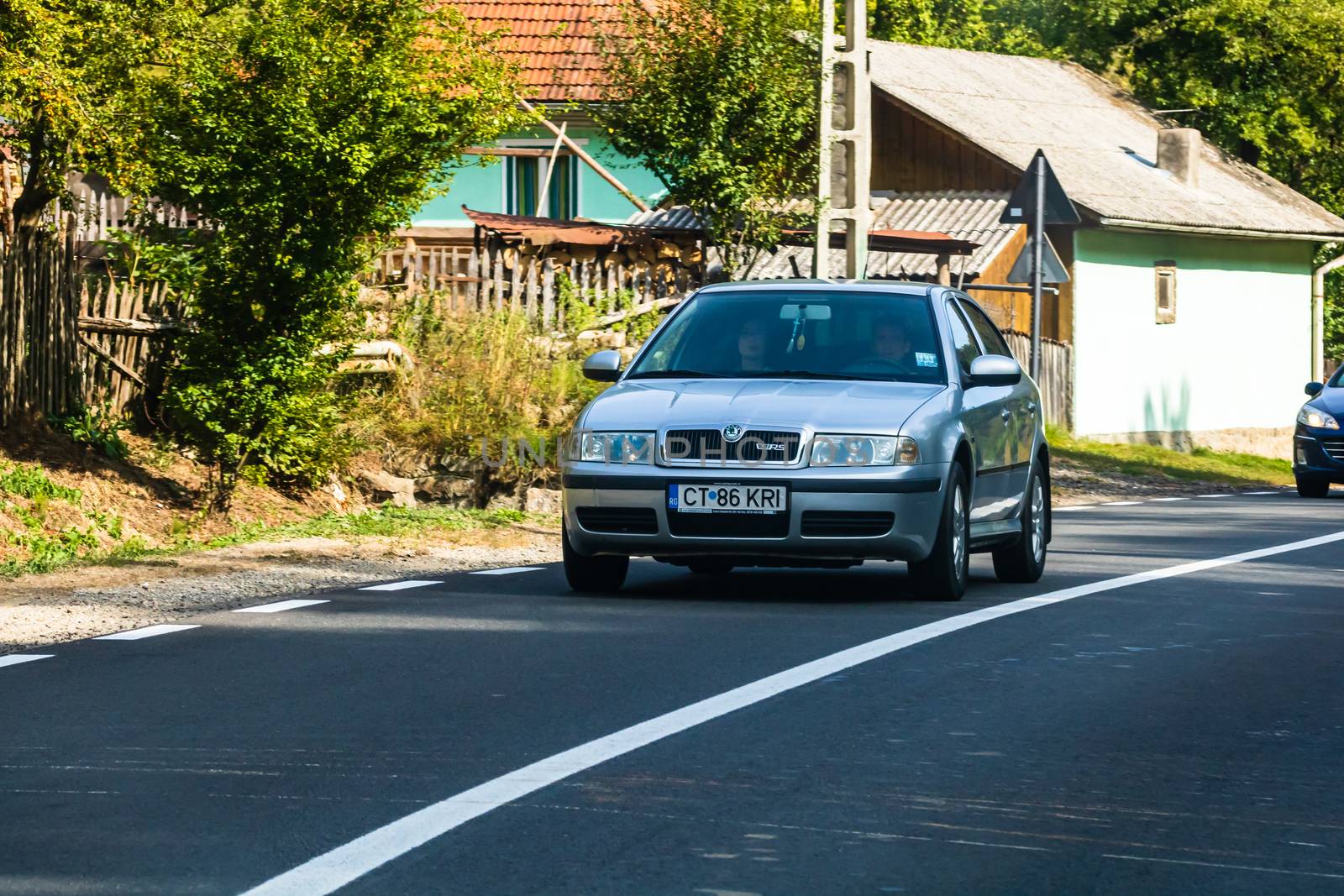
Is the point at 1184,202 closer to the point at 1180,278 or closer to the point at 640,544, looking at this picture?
the point at 1180,278

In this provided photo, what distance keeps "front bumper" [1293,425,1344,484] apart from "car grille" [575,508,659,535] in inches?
585

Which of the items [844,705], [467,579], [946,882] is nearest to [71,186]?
[467,579]

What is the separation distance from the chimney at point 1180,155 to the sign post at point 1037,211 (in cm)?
1838

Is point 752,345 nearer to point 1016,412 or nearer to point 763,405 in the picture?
point 763,405

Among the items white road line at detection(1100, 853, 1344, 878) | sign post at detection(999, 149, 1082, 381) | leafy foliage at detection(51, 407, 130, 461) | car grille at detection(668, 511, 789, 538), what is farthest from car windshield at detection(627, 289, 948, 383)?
sign post at detection(999, 149, 1082, 381)

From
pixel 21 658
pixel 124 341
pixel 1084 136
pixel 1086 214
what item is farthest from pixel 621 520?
pixel 1084 136

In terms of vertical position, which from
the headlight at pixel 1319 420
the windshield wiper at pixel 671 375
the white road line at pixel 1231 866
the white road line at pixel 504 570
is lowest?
the white road line at pixel 504 570

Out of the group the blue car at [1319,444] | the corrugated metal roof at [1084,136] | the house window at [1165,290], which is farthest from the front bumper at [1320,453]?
the house window at [1165,290]

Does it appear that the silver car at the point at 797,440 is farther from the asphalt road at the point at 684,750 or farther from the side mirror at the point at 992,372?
the asphalt road at the point at 684,750

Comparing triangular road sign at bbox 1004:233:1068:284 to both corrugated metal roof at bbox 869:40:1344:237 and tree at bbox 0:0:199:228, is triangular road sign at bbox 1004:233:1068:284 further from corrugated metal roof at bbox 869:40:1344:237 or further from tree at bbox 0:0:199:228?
corrugated metal roof at bbox 869:40:1344:237

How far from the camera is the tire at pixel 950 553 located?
11.4 m

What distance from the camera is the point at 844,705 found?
8.14 m

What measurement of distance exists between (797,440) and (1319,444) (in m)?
14.9

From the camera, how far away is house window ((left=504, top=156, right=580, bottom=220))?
132ft
